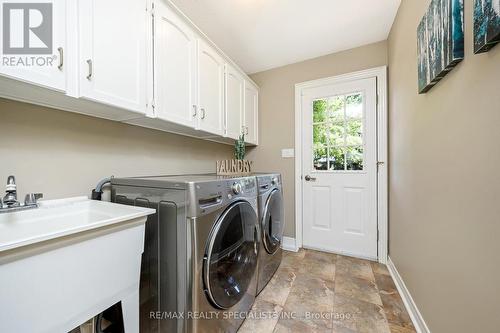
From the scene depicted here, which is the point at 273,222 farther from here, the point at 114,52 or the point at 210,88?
the point at 114,52

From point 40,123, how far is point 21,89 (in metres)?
0.29

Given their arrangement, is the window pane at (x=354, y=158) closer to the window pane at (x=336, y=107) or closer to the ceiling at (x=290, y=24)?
the window pane at (x=336, y=107)

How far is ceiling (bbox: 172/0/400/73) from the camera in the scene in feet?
5.48

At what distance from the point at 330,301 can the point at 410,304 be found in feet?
1.72

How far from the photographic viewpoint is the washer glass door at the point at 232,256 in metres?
1.05

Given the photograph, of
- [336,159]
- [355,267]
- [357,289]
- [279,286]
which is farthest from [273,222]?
[336,159]

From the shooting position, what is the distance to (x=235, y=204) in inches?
48.6

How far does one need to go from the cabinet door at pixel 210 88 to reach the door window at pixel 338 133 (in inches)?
49.5

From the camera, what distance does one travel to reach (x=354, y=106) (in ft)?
7.72

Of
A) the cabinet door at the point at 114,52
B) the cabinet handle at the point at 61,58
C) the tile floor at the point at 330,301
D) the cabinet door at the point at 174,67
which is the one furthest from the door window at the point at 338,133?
the cabinet handle at the point at 61,58

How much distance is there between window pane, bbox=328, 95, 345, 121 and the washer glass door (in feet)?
5.52

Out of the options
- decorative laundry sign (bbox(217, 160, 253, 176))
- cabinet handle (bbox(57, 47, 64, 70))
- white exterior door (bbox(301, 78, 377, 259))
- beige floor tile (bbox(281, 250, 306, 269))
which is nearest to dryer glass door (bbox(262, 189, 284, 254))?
beige floor tile (bbox(281, 250, 306, 269))

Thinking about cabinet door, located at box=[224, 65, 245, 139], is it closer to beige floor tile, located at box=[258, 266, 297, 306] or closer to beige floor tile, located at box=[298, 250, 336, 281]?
beige floor tile, located at box=[258, 266, 297, 306]

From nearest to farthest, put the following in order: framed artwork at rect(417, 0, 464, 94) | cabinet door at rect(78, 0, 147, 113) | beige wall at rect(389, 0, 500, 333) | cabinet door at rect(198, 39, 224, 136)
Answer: beige wall at rect(389, 0, 500, 333)
framed artwork at rect(417, 0, 464, 94)
cabinet door at rect(78, 0, 147, 113)
cabinet door at rect(198, 39, 224, 136)
